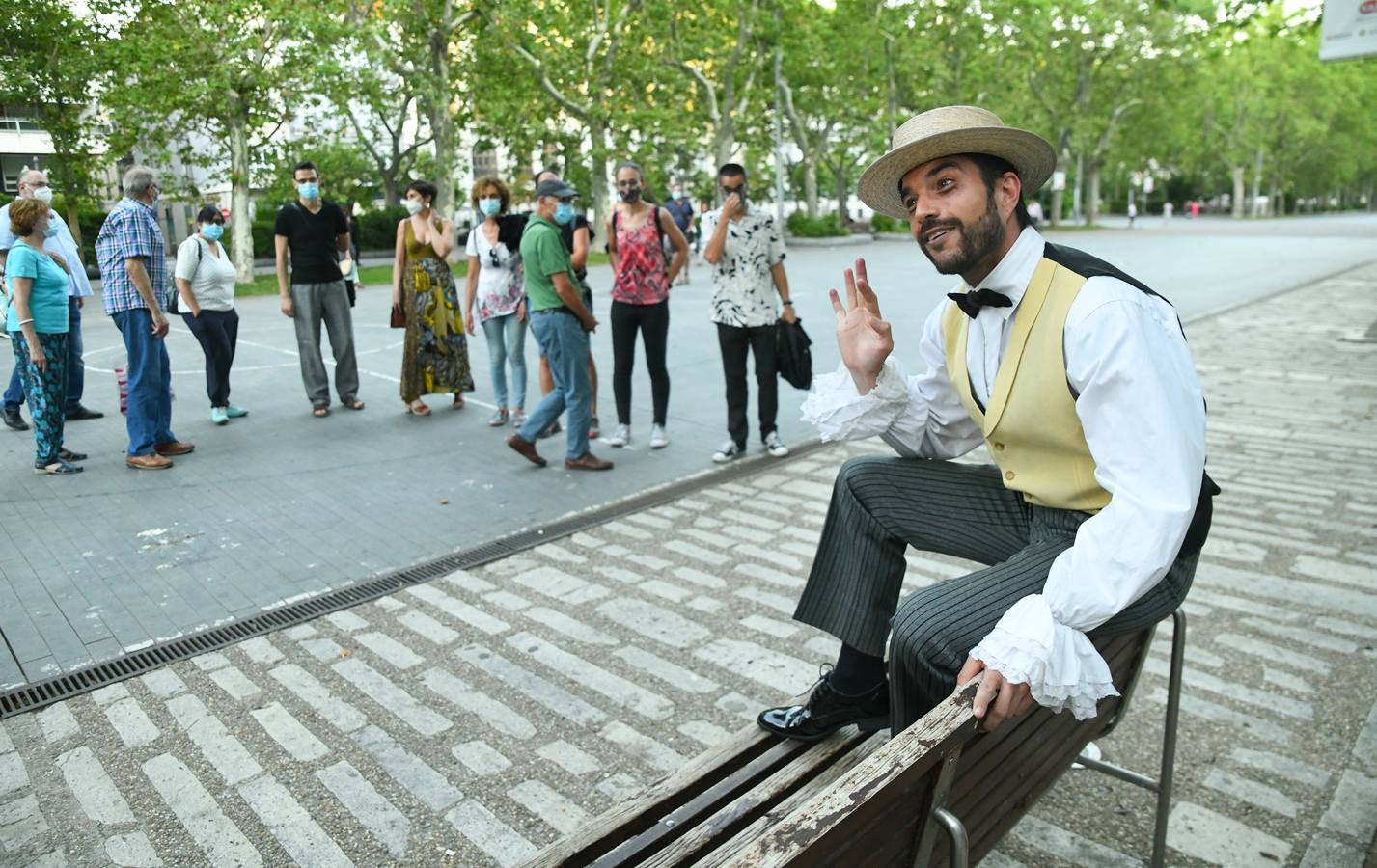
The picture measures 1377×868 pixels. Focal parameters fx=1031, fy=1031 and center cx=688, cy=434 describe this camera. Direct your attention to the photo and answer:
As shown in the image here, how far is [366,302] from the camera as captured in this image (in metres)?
18.0

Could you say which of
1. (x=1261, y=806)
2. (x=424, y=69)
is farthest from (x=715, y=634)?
(x=424, y=69)

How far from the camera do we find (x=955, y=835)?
5.59 feet

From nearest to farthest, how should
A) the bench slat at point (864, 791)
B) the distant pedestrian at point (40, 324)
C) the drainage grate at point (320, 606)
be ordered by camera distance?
the bench slat at point (864, 791)
the drainage grate at point (320, 606)
the distant pedestrian at point (40, 324)

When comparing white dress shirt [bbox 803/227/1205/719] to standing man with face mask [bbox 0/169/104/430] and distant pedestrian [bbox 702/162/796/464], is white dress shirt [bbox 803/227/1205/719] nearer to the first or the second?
distant pedestrian [bbox 702/162/796/464]

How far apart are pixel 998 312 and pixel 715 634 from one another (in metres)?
2.22

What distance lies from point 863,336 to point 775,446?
15.2 feet

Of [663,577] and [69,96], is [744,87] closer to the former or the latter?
[69,96]

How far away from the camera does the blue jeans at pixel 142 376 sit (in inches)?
275

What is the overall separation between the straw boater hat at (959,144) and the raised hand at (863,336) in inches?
12.4

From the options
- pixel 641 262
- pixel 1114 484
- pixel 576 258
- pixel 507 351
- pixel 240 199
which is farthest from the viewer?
pixel 240 199

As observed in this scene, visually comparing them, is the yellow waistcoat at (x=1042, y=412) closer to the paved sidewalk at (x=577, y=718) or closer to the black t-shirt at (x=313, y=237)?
the paved sidewalk at (x=577, y=718)

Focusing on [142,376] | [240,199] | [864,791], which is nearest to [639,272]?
[142,376]

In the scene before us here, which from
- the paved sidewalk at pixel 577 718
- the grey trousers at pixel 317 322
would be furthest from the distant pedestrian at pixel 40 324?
the paved sidewalk at pixel 577 718

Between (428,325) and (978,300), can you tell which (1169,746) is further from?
(428,325)
